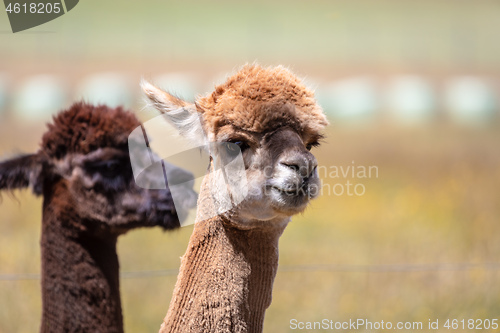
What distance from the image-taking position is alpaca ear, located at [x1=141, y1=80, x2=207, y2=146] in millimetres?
2499

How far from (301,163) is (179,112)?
1.99 feet

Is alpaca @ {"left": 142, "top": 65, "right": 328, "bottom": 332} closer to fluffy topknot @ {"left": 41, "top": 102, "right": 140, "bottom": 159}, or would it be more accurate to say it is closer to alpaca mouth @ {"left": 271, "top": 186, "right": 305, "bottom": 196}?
alpaca mouth @ {"left": 271, "top": 186, "right": 305, "bottom": 196}

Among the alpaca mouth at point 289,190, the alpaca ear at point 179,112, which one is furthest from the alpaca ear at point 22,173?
the alpaca mouth at point 289,190

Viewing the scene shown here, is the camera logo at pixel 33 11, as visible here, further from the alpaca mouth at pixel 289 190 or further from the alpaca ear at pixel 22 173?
the alpaca mouth at pixel 289 190

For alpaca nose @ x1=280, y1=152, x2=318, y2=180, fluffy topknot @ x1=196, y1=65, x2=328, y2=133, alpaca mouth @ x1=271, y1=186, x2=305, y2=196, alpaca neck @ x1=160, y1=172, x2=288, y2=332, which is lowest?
alpaca neck @ x1=160, y1=172, x2=288, y2=332

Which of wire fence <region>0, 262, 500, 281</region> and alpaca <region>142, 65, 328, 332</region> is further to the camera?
wire fence <region>0, 262, 500, 281</region>

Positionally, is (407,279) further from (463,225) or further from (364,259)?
(463,225)

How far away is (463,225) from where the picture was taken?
7.12 metres

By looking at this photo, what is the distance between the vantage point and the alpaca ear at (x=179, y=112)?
250 centimetres

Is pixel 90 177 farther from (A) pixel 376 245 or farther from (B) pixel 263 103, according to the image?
(A) pixel 376 245

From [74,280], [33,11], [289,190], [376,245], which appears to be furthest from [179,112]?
[376,245]

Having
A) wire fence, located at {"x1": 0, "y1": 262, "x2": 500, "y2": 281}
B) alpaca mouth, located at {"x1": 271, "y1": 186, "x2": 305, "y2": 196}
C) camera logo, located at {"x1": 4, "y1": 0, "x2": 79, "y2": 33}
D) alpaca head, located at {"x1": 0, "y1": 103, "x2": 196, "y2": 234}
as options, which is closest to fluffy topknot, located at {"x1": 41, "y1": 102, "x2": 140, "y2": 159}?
alpaca head, located at {"x1": 0, "y1": 103, "x2": 196, "y2": 234}

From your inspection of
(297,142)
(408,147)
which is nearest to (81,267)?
(297,142)

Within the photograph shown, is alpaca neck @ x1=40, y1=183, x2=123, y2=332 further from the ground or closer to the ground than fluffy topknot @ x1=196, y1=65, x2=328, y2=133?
closer to the ground
